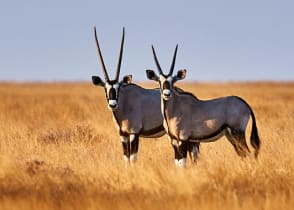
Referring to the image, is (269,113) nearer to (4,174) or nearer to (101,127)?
(101,127)

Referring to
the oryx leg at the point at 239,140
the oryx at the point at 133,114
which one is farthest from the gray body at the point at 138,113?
the oryx leg at the point at 239,140

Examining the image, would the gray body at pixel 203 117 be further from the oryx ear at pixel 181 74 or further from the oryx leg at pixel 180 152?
the oryx ear at pixel 181 74

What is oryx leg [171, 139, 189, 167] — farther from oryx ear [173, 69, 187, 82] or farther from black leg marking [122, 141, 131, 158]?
black leg marking [122, 141, 131, 158]

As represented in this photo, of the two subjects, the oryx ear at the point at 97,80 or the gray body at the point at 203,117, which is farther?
the oryx ear at the point at 97,80

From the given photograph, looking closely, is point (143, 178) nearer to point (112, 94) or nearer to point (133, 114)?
point (112, 94)

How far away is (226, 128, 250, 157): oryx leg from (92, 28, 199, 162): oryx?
2.61 feet

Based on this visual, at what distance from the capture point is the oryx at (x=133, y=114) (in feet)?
42.6

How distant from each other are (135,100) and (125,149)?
0.89 meters

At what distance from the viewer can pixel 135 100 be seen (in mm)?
13430

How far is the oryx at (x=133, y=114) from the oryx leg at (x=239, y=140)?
0.79 m

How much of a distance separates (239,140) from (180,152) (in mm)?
1015

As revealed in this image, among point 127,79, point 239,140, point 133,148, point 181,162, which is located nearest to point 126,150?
point 133,148

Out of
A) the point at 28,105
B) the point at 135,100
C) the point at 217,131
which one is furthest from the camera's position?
the point at 28,105

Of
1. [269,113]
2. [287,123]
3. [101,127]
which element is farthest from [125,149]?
[269,113]
